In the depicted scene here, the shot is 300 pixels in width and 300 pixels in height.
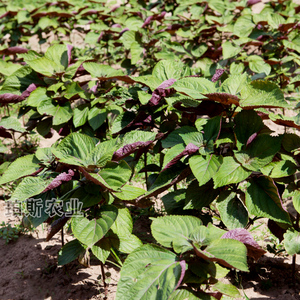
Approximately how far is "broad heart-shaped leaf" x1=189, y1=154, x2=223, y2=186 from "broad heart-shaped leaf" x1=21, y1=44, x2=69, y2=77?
1345mm

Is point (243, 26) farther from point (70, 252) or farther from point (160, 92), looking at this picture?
point (70, 252)

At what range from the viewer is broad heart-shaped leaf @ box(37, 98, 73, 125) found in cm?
249

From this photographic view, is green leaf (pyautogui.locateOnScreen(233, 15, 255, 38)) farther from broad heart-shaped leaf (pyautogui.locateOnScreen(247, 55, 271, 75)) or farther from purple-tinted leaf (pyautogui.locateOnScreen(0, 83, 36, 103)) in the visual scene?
purple-tinted leaf (pyautogui.locateOnScreen(0, 83, 36, 103))

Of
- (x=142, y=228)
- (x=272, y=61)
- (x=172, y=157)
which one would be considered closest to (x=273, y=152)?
(x=172, y=157)

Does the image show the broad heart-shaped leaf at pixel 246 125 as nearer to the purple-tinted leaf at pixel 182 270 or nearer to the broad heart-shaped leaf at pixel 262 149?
the broad heart-shaped leaf at pixel 262 149

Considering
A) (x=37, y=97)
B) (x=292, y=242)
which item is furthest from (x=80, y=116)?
(x=292, y=242)

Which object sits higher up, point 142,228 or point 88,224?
point 88,224

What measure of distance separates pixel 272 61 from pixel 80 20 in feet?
8.77

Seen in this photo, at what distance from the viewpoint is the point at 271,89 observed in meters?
1.70

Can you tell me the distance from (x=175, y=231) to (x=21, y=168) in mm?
965

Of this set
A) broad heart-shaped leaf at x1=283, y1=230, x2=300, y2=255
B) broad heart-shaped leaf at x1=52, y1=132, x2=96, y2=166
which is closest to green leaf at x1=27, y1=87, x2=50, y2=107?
broad heart-shaped leaf at x1=52, y1=132, x2=96, y2=166

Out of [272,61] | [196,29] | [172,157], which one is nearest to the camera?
[172,157]

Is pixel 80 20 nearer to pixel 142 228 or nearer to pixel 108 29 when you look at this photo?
pixel 108 29

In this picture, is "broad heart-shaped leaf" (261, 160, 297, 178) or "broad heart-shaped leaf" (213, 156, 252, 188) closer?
"broad heart-shaped leaf" (213, 156, 252, 188)
